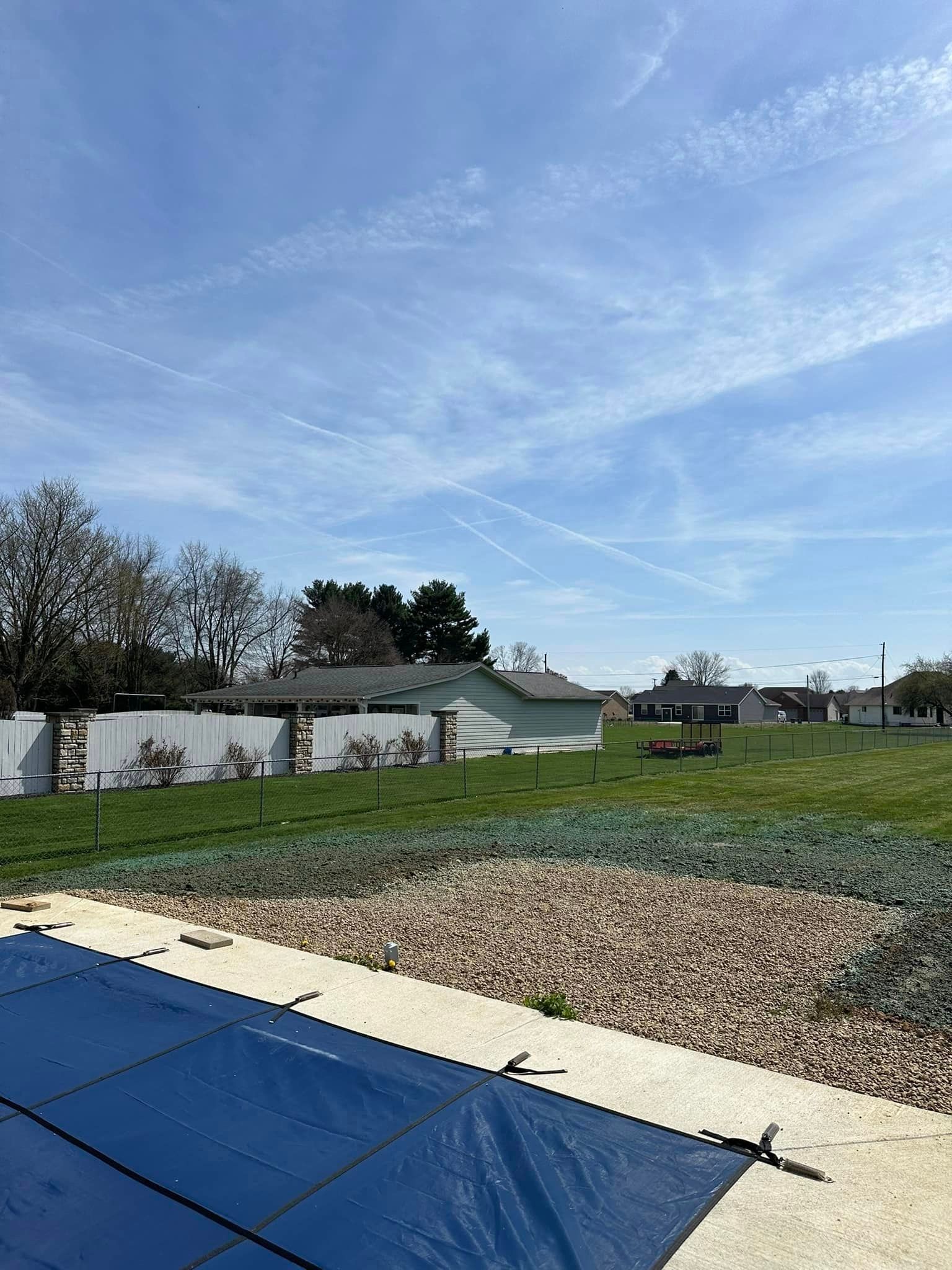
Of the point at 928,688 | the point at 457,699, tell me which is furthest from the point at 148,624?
the point at 928,688

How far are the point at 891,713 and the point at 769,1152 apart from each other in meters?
103

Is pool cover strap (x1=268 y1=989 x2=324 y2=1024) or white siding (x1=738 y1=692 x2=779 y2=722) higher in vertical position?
white siding (x1=738 y1=692 x2=779 y2=722)

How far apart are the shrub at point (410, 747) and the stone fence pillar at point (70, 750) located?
1026 cm

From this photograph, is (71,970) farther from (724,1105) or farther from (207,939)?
(724,1105)

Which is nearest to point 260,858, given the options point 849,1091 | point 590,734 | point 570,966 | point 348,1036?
point 570,966

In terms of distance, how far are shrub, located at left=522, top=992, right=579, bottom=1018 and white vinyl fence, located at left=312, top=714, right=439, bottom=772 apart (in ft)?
59.1

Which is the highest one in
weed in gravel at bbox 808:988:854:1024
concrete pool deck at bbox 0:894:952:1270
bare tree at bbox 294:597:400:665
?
bare tree at bbox 294:597:400:665

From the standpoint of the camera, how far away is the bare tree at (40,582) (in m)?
38.3

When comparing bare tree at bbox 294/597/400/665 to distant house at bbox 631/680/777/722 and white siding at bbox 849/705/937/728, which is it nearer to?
distant house at bbox 631/680/777/722

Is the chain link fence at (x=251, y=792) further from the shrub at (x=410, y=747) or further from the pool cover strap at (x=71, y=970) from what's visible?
the pool cover strap at (x=71, y=970)

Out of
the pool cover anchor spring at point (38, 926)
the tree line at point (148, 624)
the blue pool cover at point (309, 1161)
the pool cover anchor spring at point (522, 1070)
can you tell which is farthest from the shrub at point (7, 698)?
the pool cover anchor spring at point (522, 1070)

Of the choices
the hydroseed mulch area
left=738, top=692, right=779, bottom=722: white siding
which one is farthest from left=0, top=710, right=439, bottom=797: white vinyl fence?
left=738, top=692, right=779, bottom=722: white siding

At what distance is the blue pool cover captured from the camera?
3.39 m

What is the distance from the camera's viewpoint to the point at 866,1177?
3924 mm
